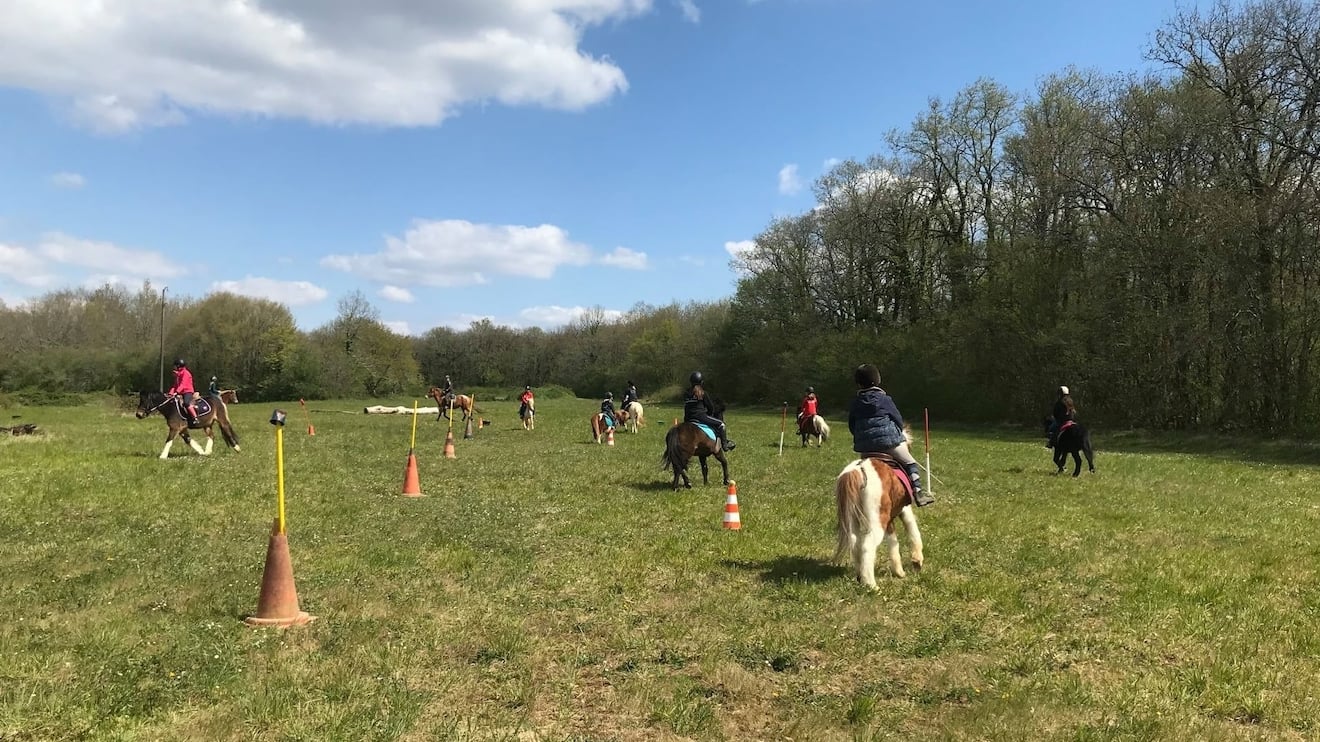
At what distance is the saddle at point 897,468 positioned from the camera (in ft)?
25.8

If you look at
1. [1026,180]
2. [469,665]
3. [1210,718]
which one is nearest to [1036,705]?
[1210,718]

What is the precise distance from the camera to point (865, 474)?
7465mm

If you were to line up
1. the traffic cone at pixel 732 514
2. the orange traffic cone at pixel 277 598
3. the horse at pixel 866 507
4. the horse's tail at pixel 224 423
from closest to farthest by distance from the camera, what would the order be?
1. the orange traffic cone at pixel 277 598
2. the horse at pixel 866 507
3. the traffic cone at pixel 732 514
4. the horse's tail at pixel 224 423

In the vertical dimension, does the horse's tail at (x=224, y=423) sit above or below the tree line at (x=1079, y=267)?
below

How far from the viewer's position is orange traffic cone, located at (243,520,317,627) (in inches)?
253

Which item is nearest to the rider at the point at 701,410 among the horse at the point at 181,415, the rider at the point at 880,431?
the rider at the point at 880,431

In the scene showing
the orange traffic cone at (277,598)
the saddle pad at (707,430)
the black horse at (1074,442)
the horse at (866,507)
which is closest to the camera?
the orange traffic cone at (277,598)

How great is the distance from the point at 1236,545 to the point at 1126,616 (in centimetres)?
426

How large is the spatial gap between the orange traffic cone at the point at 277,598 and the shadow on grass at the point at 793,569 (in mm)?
4203

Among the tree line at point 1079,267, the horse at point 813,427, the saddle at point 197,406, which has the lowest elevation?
the horse at point 813,427

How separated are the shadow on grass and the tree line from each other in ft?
81.0

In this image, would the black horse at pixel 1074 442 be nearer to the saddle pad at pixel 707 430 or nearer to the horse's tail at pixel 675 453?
the saddle pad at pixel 707 430

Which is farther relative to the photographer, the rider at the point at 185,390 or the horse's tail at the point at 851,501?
the rider at the point at 185,390


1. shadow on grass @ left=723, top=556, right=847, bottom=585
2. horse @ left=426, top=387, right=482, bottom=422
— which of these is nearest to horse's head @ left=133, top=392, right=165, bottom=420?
horse @ left=426, top=387, right=482, bottom=422
